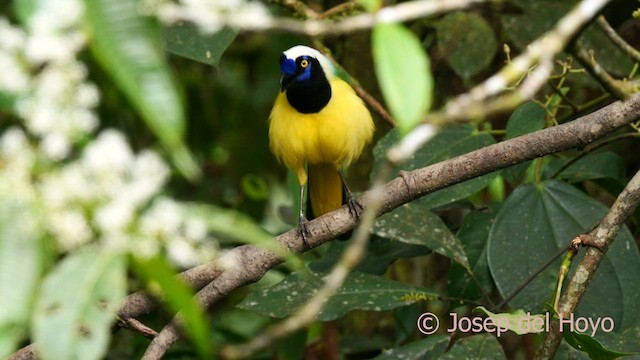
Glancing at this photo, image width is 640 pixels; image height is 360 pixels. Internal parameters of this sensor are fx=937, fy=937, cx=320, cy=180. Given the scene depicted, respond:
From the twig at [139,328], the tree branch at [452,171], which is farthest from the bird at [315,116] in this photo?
the twig at [139,328]

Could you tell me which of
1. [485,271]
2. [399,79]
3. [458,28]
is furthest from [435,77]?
[399,79]

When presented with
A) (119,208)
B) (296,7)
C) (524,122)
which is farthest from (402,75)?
(296,7)

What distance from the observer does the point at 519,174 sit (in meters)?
2.88

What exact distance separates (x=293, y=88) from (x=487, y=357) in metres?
1.33

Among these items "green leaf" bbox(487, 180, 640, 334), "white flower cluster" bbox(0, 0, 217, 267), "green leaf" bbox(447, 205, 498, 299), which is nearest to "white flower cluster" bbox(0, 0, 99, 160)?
"white flower cluster" bbox(0, 0, 217, 267)

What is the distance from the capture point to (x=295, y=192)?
3.41m

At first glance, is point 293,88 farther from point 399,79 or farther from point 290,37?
point 399,79

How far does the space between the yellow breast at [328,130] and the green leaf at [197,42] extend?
0.75 metres

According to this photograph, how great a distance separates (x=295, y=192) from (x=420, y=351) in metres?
1.13

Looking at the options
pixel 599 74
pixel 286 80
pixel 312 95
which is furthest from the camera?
pixel 312 95

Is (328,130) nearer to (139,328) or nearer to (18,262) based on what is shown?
(139,328)

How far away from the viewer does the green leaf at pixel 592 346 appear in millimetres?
1878

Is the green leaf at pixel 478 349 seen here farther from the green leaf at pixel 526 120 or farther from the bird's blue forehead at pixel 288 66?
the bird's blue forehead at pixel 288 66

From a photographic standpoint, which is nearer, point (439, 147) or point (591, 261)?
point (591, 261)
